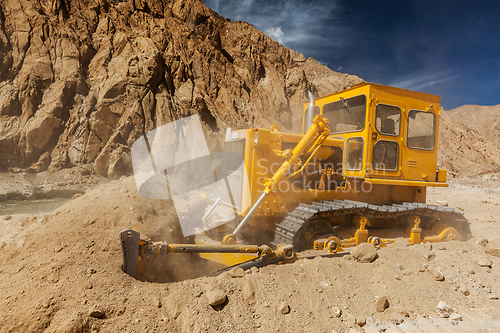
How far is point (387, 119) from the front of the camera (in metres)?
5.40

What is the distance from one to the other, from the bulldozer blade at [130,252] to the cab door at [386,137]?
4115 millimetres

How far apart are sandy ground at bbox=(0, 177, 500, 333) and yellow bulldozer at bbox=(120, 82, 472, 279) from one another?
2.28ft

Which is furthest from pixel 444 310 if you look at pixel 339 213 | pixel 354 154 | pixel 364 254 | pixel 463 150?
pixel 463 150

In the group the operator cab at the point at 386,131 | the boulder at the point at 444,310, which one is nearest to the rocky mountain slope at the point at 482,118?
the operator cab at the point at 386,131

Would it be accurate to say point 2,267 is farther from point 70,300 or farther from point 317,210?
point 317,210

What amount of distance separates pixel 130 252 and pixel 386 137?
4682 mm

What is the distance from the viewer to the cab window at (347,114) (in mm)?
5328

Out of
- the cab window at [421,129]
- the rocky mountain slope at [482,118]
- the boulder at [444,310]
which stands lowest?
the boulder at [444,310]

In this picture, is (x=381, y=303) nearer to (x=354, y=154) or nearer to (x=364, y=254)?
(x=364, y=254)

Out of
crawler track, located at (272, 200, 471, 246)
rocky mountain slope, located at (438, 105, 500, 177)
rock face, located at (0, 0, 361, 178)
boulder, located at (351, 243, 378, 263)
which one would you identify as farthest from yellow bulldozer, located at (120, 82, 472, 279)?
rocky mountain slope, located at (438, 105, 500, 177)

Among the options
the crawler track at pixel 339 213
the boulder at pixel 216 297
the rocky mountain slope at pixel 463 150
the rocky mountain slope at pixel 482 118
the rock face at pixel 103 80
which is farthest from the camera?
the rocky mountain slope at pixel 482 118

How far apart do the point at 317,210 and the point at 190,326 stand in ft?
8.38

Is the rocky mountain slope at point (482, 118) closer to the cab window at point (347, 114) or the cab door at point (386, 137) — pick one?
the cab door at point (386, 137)

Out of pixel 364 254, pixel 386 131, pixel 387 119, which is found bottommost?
pixel 364 254
